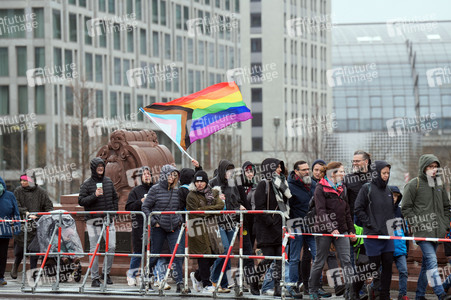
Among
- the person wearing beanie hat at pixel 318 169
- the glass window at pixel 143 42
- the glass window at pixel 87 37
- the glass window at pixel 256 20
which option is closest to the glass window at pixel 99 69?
the glass window at pixel 87 37

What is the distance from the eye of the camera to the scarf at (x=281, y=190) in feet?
45.4

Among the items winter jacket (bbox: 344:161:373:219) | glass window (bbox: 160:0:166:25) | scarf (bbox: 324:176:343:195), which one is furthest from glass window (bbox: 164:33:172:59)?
scarf (bbox: 324:176:343:195)

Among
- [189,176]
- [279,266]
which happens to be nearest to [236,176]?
[189,176]

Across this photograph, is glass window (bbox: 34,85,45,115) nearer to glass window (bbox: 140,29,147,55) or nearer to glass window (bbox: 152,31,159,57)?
glass window (bbox: 140,29,147,55)

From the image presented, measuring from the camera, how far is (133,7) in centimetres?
8106

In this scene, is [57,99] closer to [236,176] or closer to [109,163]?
[109,163]

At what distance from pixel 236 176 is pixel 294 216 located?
3.81 feet

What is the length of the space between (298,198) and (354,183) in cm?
82

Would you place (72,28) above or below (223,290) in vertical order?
above

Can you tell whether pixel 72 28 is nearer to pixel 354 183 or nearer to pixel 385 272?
pixel 354 183

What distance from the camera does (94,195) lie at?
51.4 feet

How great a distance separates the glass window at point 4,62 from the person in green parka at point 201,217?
195 feet

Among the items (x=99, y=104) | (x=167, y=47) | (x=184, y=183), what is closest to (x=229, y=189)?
(x=184, y=183)

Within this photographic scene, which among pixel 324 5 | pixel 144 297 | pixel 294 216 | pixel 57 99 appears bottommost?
pixel 144 297
